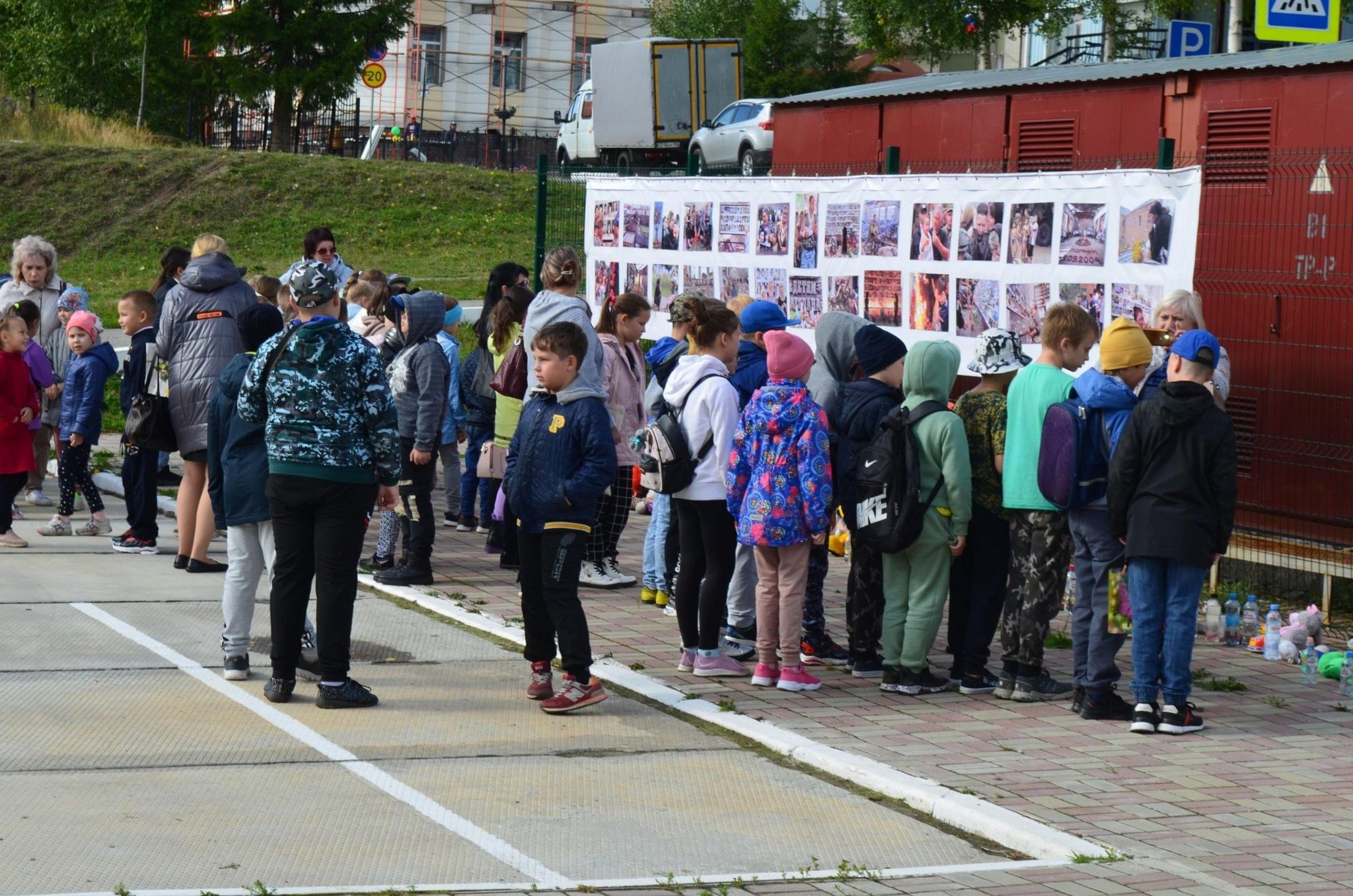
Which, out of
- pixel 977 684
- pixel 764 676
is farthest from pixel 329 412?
pixel 977 684

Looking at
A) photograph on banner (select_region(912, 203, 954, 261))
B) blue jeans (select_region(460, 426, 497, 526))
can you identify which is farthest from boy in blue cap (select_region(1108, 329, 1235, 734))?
blue jeans (select_region(460, 426, 497, 526))

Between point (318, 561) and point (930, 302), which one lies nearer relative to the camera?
point (318, 561)

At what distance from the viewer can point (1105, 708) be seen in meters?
7.29

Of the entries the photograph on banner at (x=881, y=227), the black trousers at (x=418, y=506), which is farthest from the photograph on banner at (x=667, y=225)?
the black trousers at (x=418, y=506)

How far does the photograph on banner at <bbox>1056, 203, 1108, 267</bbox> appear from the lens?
9.77 m

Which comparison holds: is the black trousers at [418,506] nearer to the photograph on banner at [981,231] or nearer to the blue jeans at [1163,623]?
the photograph on banner at [981,231]

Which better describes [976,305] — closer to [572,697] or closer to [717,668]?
[717,668]

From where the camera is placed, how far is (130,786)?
584 cm

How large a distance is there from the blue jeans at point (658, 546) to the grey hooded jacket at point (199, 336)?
2601mm

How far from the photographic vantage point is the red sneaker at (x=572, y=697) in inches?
279

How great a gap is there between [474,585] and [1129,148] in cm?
505

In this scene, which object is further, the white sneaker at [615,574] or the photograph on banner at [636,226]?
the photograph on banner at [636,226]

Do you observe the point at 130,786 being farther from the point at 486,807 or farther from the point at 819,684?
the point at 819,684

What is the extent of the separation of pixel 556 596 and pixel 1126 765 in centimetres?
240
